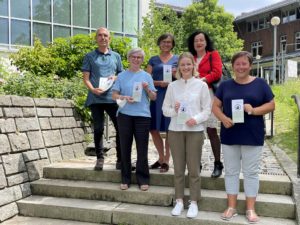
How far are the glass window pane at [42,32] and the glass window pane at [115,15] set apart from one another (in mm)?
3078

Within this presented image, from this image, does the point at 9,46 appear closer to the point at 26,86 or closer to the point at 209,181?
the point at 26,86

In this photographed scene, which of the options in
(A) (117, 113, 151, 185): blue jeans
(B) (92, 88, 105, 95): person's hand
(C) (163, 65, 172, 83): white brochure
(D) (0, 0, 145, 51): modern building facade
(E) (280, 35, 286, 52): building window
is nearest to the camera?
(A) (117, 113, 151, 185): blue jeans

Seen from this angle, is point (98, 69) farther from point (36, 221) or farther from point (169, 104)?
point (36, 221)

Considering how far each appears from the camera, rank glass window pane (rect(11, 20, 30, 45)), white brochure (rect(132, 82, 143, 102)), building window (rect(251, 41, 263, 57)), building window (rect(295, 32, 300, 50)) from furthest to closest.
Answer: building window (rect(251, 41, 263, 57)) < building window (rect(295, 32, 300, 50)) < glass window pane (rect(11, 20, 30, 45)) < white brochure (rect(132, 82, 143, 102))

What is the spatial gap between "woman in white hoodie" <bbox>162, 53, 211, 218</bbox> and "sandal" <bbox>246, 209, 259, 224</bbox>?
56 cm

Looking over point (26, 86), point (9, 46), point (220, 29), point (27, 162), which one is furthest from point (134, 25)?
point (220, 29)

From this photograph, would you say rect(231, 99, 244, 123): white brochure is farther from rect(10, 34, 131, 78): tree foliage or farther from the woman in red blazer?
rect(10, 34, 131, 78): tree foliage

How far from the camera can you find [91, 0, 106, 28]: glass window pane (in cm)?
1574

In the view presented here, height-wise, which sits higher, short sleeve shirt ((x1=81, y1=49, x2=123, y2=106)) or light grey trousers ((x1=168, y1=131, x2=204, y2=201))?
short sleeve shirt ((x1=81, y1=49, x2=123, y2=106))

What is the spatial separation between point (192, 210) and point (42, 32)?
11.9 meters

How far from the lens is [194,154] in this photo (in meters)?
3.93

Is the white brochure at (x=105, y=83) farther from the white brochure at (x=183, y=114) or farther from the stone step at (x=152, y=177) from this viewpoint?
the white brochure at (x=183, y=114)

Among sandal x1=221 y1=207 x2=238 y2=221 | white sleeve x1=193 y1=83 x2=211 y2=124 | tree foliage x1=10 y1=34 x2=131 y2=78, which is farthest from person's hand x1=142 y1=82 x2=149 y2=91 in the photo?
tree foliage x1=10 y1=34 x2=131 y2=78

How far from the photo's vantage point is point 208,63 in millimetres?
4387
